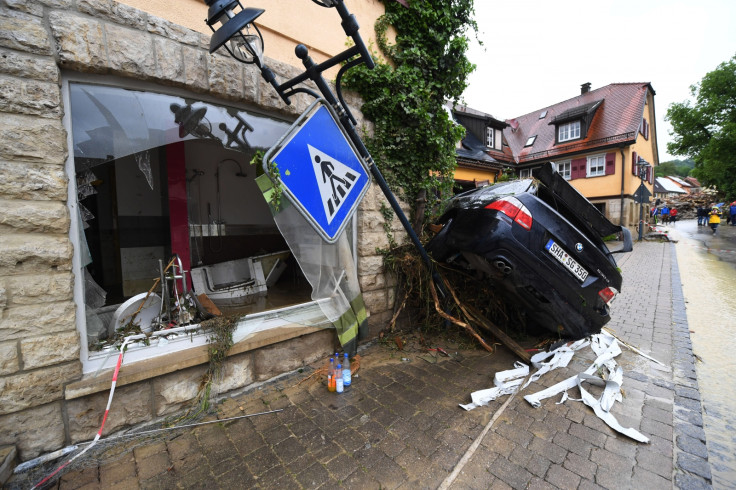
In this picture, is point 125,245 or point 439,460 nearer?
point 439,460

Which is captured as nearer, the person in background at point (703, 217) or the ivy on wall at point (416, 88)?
the ivy on wall at point (416, 88)

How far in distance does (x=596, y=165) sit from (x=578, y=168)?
104 cm

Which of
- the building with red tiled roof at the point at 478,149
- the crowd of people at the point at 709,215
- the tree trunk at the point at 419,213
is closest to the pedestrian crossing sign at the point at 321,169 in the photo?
the tree trunk at the point at 419,213

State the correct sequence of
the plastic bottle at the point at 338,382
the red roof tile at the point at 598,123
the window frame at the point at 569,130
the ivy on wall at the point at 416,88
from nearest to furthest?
the plastic bottle at the point at 338,382
the ivy on wall at the point at 416,88
the red roof tile at the point at 598,123
the window frame at the point at 569,130

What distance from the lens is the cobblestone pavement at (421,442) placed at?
1.95 metres

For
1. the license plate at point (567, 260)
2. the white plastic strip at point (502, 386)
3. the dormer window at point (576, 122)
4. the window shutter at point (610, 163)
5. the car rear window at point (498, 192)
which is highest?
Result: the dormer window at point (576, 122)

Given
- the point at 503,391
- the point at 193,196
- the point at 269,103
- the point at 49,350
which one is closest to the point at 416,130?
the point at 269,103

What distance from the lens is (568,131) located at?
896 inches

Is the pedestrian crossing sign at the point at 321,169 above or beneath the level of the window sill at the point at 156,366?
above

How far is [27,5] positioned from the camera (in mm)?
1957

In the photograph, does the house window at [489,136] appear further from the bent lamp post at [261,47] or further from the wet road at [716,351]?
the bent lamp post at [261,47]

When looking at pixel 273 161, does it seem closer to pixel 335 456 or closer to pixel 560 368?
pixel 335 456

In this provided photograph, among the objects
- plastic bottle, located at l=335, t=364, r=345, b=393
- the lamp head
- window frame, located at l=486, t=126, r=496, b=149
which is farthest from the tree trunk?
window frame, located at l=486, t=126, r=496, b=149

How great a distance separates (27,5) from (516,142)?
97.6 feet
